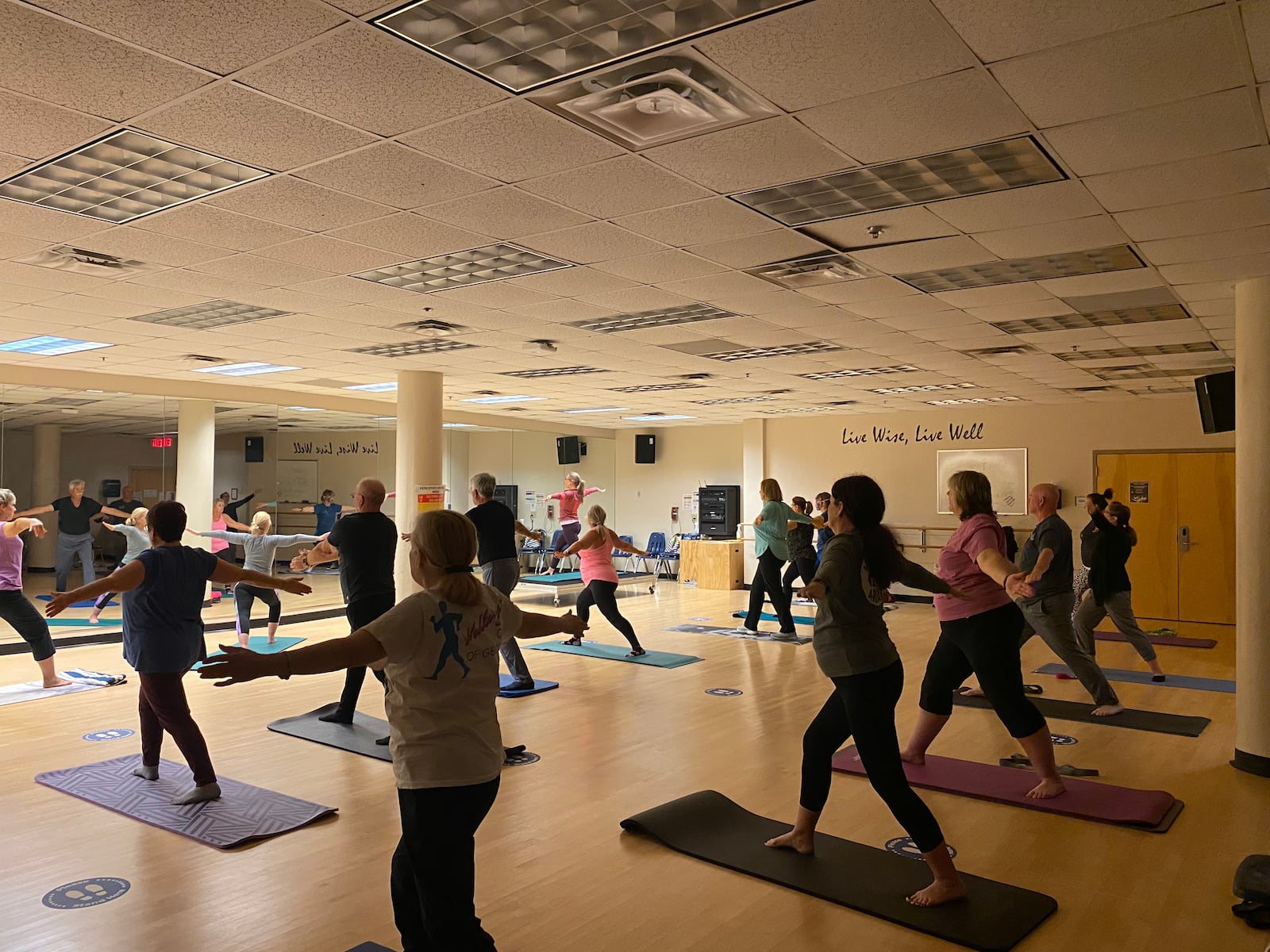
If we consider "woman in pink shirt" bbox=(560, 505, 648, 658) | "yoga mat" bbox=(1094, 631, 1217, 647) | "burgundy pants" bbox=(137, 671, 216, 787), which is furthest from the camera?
"yoga mat" bbox=(1094, 631, 1217, 647)

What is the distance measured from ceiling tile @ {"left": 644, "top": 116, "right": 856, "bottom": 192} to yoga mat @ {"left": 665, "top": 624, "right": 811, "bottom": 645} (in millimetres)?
6345

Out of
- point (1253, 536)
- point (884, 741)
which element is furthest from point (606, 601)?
point (884, 741)

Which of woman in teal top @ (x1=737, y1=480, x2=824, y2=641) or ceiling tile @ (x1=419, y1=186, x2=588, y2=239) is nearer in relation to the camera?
ceiling tile @ (x1=419, y1=186, x2=588, y2=239)

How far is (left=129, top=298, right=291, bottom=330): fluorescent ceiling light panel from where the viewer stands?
6.36m

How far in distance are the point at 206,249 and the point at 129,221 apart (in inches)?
20.2

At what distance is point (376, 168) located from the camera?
3.68m

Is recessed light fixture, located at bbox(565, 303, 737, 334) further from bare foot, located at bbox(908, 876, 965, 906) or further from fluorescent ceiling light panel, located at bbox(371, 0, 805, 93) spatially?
bare foot, located at bbox(908, 876, 965, 906)

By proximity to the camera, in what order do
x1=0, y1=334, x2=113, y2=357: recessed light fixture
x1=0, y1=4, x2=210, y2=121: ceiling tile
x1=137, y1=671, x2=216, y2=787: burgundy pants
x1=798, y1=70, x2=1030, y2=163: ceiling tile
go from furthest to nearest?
x1=0, y1=334, x2=113, y2=357: recessed light fixture, x1=137, y1=671, x2=216, y2=787: burgundy pants, x1=798, y1=70, x2=1030, y2=163: ceiling tile, x1=0, y1=4, x2=210, y2=121: ceiling tile

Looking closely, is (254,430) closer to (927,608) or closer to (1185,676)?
(927,608)

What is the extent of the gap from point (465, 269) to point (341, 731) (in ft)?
9.43

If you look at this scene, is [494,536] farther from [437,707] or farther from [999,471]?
[999,471]

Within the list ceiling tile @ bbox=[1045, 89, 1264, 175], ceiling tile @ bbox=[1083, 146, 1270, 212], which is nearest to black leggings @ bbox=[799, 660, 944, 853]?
ceiling tile @ bbox=[1045, 89, 1264, 175]

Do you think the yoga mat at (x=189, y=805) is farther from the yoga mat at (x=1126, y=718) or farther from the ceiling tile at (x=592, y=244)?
the yoga mat at (x=1126, y=718)

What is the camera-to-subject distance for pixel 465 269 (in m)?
5.38
